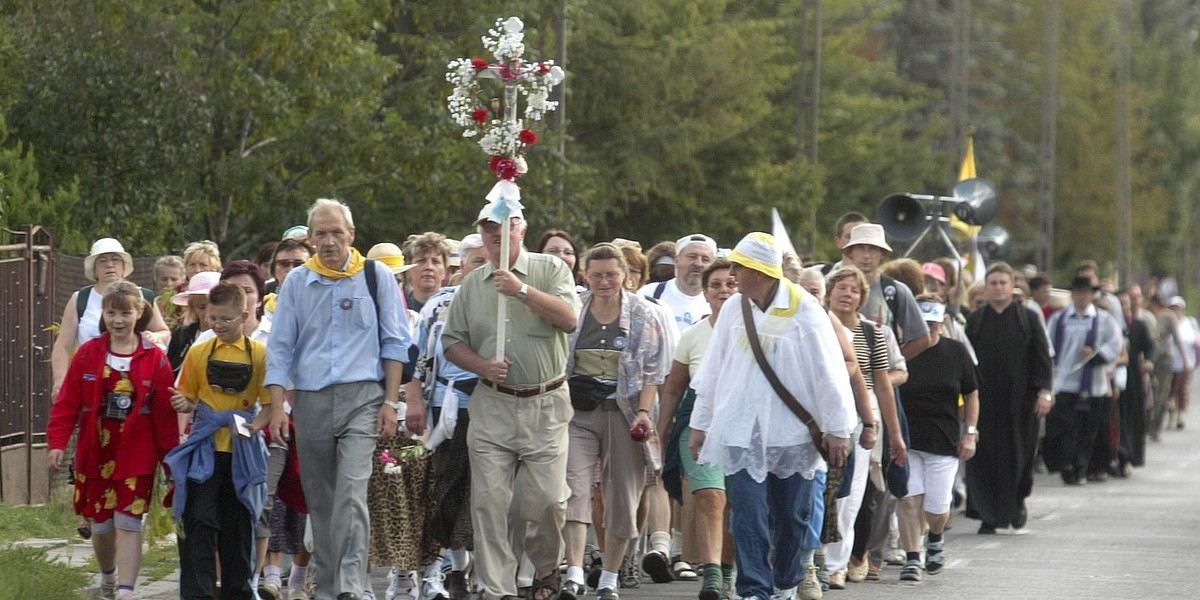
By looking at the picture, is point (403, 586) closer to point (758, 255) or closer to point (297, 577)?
point (297, 577)

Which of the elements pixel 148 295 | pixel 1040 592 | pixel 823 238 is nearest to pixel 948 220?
pixel 1040 592

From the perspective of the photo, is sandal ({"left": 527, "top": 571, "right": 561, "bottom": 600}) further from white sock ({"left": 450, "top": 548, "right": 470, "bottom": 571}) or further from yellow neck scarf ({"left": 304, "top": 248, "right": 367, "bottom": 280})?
yellow neck scarf ({"left": 304, "top": 248, "right": 367, "bottom": 280})

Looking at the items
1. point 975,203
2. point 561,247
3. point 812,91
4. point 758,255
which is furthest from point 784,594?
point 812,91

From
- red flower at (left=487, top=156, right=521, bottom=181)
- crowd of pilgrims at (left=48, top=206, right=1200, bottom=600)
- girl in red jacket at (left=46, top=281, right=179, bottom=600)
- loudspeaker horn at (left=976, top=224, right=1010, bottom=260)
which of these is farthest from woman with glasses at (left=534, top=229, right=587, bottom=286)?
loudspeaker horn at (left=976, top=224, right=1010, bottom=260)

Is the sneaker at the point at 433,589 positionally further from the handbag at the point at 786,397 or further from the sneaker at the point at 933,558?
the sneaker at the point at 933,558

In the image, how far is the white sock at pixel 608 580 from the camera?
11.0 meters

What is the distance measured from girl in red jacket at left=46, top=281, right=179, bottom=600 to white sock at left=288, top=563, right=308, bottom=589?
101 cm

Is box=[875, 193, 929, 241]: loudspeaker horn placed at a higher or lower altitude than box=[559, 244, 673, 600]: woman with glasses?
higher

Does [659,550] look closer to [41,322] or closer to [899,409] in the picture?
[899,409]

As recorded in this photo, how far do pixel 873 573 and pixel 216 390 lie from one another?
455cm

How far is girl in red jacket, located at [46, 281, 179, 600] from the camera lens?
9.98 metres

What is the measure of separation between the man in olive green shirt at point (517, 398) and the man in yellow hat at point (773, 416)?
→ 835mm

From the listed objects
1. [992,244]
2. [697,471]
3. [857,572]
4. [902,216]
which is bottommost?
[857,572]

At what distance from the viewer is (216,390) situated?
995cm
